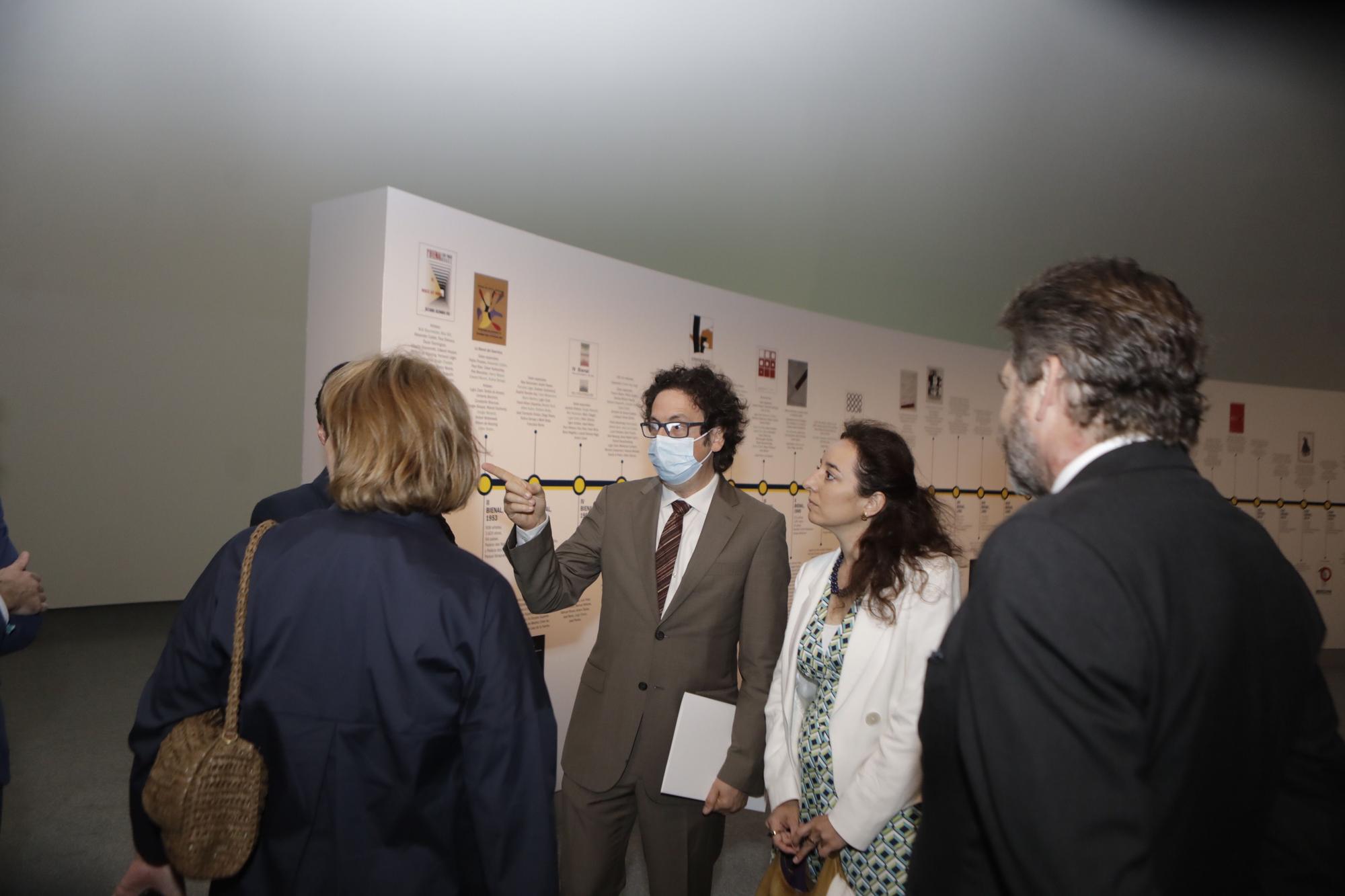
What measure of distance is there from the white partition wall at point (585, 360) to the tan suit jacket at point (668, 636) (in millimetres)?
936

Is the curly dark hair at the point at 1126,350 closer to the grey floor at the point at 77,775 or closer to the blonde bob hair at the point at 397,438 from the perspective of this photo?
the blonde bob hair at the point at 397,438

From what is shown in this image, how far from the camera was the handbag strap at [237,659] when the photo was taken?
128 cm

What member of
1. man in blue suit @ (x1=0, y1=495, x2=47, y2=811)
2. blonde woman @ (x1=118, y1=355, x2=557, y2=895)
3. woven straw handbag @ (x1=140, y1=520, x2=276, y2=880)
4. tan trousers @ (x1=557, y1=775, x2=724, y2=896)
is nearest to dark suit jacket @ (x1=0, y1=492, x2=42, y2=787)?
man in blue suit @ (x1=0, y1=495, x2=47, y2=811)

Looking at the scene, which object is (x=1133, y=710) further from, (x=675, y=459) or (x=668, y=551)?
(x=675, y=459)

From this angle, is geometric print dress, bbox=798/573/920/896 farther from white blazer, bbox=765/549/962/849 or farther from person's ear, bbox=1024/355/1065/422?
person's ear, bbox=1024/355/1065/422

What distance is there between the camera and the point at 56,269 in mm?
7578

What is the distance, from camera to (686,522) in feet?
8.77

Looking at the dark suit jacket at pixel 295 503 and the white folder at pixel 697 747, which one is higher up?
the dark suit jacket at pixel 295 503

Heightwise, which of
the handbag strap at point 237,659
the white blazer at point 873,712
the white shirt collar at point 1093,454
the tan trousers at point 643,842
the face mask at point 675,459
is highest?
the white shirt collar at point 1093,454

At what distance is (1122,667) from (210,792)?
129 cm

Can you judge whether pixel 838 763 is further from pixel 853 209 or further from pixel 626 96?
pixel 853 209

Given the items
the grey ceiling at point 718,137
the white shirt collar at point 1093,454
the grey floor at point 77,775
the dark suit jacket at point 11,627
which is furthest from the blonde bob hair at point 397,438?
the grey ceiling at point 718,137

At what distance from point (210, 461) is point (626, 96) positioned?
5.94 meters

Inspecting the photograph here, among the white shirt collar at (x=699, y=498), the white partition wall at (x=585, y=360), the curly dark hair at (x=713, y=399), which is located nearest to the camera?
the white shirt collar at (x=699, y=498)
